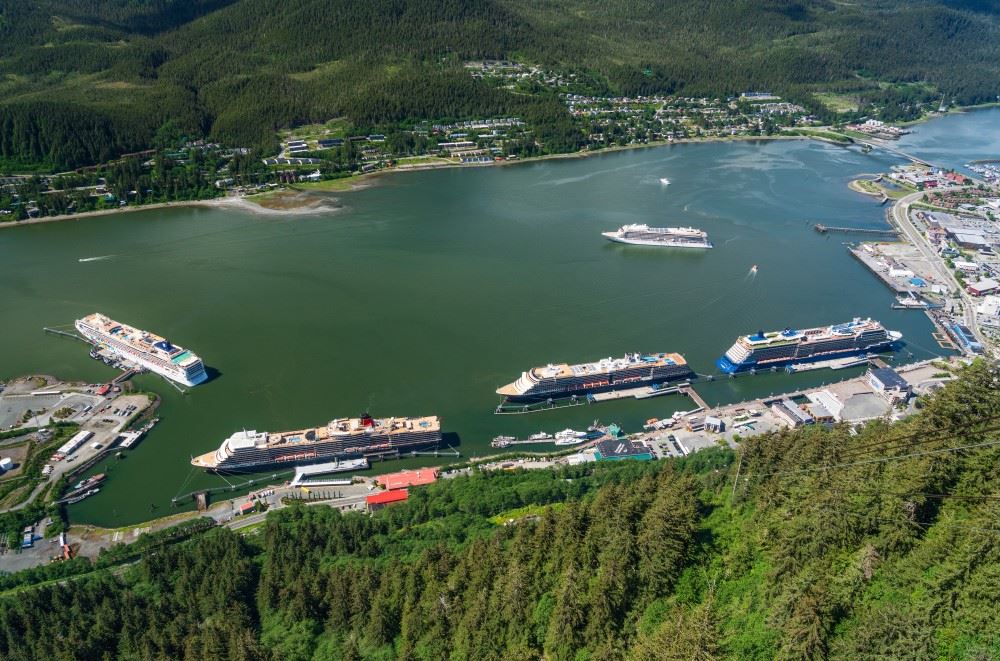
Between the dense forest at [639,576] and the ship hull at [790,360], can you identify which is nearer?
the dense forest at [639,576]

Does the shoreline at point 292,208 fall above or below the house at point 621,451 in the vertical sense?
above

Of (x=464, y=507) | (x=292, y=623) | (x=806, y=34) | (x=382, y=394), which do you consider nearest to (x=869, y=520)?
(x=464, y=507)

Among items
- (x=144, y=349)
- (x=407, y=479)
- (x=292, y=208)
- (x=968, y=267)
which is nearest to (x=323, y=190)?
(x=292, y=208)

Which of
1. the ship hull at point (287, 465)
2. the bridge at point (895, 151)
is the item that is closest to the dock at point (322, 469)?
the ship hull at point (287, 465)

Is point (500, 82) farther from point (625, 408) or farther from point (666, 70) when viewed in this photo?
point (625, 408)

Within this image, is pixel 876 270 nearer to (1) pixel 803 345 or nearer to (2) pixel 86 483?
(1) pixel 803 345

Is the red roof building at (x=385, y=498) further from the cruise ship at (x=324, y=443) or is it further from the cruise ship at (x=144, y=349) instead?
the cruise ship at (x=144, y=349)
